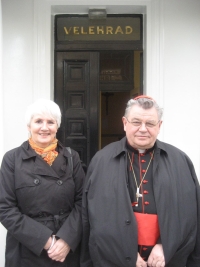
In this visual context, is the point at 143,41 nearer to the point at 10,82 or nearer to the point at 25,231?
the point at 10,82

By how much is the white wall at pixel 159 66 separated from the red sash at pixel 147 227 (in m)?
1.87

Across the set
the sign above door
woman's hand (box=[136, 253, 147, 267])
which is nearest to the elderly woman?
woman's hand (box=[136, 253, 147, 267])

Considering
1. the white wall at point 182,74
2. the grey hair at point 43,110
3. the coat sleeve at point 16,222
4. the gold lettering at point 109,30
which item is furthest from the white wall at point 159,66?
the coat sleeve at point 16,222

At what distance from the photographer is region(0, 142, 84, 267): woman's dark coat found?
8.25ft

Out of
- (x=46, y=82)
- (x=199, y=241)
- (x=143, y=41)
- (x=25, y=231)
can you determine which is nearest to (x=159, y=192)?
(x=199, y=241)

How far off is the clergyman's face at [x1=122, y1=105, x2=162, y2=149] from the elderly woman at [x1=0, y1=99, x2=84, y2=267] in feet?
1.96

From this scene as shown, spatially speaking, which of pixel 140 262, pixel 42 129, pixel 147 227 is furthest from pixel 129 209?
pixel 42 129

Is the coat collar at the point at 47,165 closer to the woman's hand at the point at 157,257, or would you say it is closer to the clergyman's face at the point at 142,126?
the clergyman's face at the point at 142,126

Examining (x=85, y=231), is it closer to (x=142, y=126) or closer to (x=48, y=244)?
(x=48, y=244)

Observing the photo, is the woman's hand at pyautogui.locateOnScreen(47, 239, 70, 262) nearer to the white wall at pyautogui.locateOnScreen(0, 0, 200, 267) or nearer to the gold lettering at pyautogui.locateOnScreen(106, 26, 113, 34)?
the white wall at pyautogui.locateOnScreen(0, 0, 200, 267)

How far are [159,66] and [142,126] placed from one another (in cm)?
192

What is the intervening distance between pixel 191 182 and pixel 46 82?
2330 mm

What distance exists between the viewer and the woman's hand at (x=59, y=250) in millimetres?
2559

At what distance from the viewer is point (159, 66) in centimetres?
413
